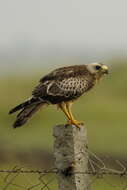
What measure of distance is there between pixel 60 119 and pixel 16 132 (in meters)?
1.98

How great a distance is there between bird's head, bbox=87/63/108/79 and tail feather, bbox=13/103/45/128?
1.18m

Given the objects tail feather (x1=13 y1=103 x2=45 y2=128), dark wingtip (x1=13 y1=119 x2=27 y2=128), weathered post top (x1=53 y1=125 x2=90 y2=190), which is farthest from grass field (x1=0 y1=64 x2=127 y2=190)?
weathered post top (x1=53 y1=125 x2=90 y2=190)

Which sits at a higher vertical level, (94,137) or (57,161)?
(57,161)

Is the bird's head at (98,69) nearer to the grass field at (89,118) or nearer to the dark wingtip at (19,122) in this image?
the dark wingtip at (19,122)

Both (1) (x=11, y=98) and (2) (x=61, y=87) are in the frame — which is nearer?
(2) (x=61, y=87)

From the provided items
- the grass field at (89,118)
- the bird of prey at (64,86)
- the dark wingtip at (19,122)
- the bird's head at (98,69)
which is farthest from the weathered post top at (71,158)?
the grass field at (89,118)

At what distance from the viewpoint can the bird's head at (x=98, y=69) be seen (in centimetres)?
933

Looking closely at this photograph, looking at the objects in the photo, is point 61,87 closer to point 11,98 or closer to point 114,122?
point 114,122

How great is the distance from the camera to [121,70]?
3250 centimetres

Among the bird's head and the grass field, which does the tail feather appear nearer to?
the bird's head

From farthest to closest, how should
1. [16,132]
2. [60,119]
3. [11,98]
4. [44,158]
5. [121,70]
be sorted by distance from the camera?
1. [121,70]
2. [11,98]
3. [60,119]
4. [16,132]
5. [44,158]

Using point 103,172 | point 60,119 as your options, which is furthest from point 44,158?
point 103,172

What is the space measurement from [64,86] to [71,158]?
2927mm

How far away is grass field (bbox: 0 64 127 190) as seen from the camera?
19.1 metres
